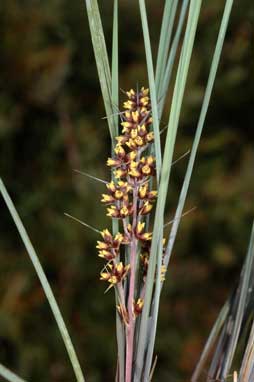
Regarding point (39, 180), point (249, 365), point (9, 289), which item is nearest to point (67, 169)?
point (39, 180)

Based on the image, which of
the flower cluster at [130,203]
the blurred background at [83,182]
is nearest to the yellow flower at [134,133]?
the flower cluster at [130,203]

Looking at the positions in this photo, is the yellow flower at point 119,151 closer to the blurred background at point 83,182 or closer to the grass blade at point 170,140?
the grass blade at point 170,140

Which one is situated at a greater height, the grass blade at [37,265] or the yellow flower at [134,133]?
the yellow flower at [134,133]

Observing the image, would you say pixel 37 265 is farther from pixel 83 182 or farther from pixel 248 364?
pixel 83 182

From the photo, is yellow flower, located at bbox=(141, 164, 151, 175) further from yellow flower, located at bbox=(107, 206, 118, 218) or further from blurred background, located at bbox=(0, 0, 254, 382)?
blurred background, located at bbox=(0, 0, 254, 382)

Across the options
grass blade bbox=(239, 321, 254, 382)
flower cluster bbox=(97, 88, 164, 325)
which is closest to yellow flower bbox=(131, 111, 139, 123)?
flower cluster bbox=(97, 88, 164, 325)

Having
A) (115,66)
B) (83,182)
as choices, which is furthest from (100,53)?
(83,182)

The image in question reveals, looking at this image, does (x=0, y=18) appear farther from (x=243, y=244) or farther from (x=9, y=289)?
(x=243, y=244)

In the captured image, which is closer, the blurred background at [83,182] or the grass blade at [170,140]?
the grass blade at [170,140]
